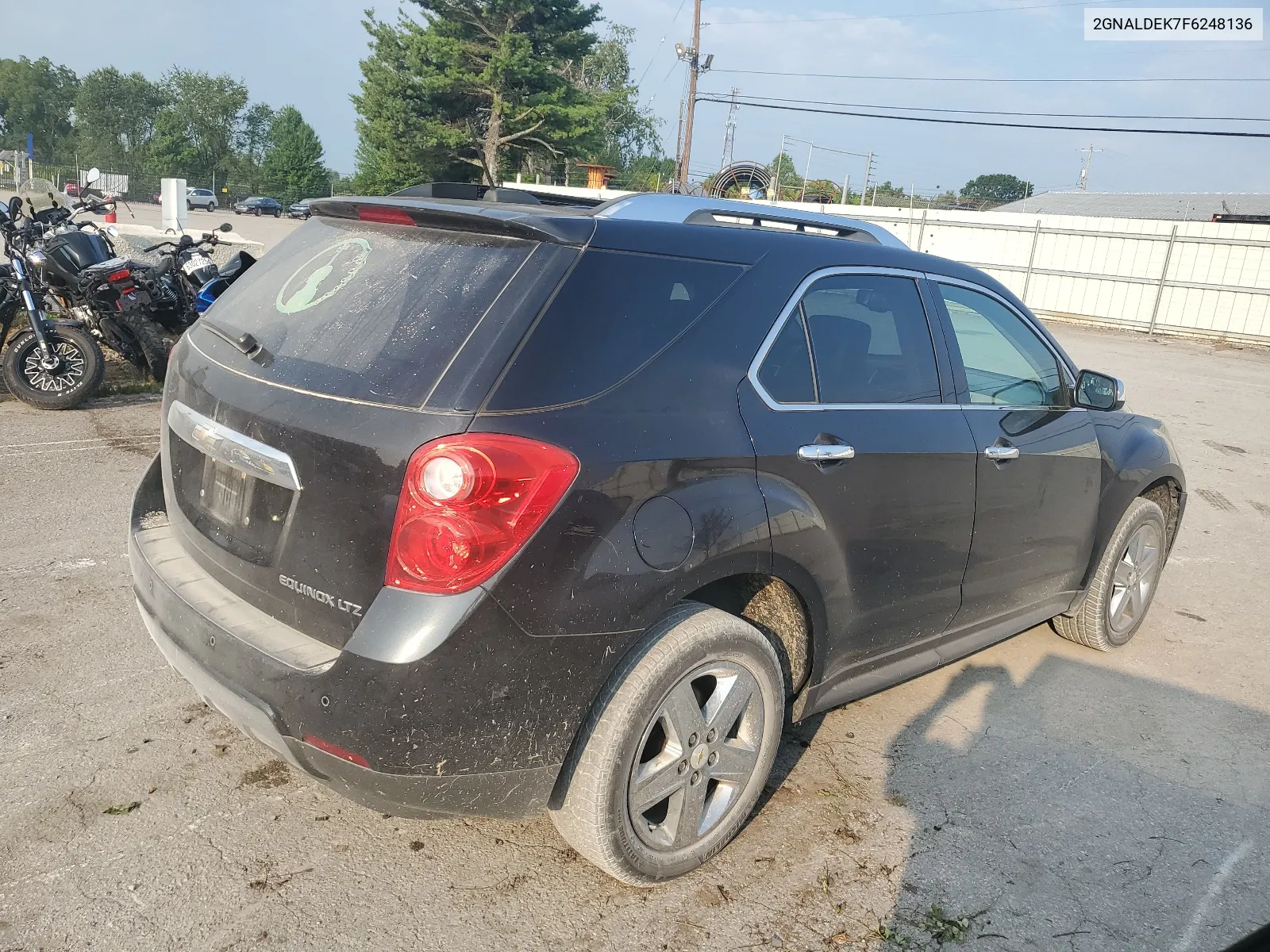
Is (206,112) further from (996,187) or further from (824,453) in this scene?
(824,453)

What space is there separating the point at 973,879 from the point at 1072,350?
16814 mm

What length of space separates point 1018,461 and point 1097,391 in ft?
2.68

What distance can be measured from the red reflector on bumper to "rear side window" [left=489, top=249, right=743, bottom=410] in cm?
87

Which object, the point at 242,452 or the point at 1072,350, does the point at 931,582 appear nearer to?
the point at 242,452

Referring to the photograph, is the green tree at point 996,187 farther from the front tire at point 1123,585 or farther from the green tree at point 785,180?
the front tire at point 1123,585

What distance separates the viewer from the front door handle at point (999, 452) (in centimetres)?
351

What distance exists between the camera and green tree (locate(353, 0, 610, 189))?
4241 centimetres

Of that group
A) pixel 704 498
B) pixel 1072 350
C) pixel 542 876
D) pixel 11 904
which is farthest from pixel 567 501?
pixel 1072 350

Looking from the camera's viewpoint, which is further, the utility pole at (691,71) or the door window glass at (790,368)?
the utility pole at (691,71)

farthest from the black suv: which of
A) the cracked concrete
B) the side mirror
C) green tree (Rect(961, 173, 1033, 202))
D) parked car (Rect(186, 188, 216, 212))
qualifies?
green tree (Rect(961, 173, 1033, 202))

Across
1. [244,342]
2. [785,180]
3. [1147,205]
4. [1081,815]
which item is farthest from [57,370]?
[785,180]

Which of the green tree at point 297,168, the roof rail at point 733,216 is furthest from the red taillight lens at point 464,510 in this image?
the green tree at point 297,168

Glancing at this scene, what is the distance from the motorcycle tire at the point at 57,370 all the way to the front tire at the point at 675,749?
6667mm

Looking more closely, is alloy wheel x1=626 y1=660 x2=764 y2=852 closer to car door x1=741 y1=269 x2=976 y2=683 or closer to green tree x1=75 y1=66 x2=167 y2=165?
car door x1=741 y1=269 x2=976 y2=683
